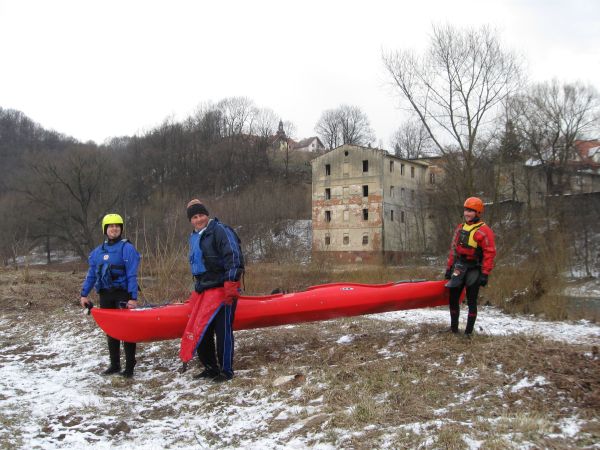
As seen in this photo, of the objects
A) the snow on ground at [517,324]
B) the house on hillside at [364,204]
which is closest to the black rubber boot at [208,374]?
the snow on ground at [517,324]

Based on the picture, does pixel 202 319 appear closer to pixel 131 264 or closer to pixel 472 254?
pixel 131 264

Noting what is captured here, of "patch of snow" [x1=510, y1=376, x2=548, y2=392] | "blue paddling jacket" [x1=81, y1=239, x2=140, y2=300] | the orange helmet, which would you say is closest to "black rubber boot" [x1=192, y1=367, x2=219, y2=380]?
"blue paddling jacket" [x1=81, y1=239, x2=140, y2=300]

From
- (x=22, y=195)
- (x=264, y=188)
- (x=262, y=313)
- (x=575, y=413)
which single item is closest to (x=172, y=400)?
(x=262, y=313)

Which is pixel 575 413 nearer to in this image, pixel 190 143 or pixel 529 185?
pixel 529 185

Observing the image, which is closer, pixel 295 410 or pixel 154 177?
pixel 295 410

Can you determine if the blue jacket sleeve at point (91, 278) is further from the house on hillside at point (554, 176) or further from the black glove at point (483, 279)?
the house on hillside at point (554, 176)

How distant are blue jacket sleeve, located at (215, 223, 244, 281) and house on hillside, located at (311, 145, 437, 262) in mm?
35108

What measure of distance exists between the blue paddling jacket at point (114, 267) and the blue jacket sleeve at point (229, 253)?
980mm

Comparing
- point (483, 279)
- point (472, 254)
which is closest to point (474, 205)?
point (472, 254)

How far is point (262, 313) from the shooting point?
588cm

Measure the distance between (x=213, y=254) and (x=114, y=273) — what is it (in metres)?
1.13

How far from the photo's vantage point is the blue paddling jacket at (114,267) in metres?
5.13

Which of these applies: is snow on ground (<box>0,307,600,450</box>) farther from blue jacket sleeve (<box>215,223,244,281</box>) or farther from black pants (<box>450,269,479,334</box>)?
blue jacket sleeve (<box>215,223,244,281</box>)

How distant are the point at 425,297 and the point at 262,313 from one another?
2.01 meters
